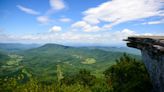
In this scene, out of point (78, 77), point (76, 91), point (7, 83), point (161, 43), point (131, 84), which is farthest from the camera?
point (78, 77)

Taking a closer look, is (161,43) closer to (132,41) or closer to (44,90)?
(132,41)

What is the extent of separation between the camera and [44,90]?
76.3 feet

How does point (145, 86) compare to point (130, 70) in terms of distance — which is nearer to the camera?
point (145, 86)

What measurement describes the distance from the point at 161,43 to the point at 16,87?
1678cm

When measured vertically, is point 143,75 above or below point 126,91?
above

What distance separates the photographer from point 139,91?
20297mm

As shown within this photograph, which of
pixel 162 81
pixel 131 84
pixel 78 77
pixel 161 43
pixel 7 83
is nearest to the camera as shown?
pixel 161 43

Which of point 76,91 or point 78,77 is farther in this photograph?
point 78,77

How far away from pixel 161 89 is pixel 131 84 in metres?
6.31

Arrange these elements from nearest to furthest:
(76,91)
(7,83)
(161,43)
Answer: (161,43) < (7,83) < (76,91)

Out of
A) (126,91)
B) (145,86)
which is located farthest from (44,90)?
(145,86)

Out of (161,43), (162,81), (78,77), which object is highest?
(161,43)

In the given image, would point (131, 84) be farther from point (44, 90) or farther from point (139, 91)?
point (44, 90)

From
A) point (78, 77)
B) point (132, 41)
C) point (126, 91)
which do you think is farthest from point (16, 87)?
point (78, 77)
